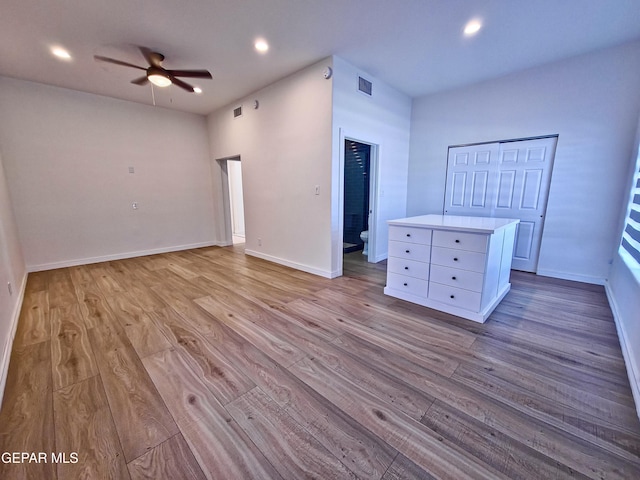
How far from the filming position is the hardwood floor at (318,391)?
1178mm

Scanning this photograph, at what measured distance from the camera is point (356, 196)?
5.41 metres

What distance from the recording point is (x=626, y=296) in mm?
2225

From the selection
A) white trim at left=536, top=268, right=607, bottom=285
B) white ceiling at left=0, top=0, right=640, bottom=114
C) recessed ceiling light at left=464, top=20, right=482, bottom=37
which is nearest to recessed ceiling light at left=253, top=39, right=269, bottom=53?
white ceiling at left=0, top=0, right=640, bottom=114

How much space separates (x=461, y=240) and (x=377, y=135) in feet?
7.44

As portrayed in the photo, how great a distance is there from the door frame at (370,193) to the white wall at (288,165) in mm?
195

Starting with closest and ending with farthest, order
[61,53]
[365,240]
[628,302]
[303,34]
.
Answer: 1. [628,302]
2. [303,34]
3. [61,53]
4. [365,240]

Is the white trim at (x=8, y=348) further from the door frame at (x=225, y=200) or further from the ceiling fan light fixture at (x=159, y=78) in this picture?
the door frame at (x=225, y=200)

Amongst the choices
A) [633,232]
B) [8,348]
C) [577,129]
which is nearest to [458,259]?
[633,232]

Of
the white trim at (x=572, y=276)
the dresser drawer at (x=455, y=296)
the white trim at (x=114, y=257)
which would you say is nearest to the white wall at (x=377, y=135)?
the dresser drawer at (x=455, y=296)

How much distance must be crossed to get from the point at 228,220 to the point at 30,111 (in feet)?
11.0

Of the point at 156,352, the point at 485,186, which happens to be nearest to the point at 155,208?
the point at 156,352

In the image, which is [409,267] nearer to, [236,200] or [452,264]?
[452,264]

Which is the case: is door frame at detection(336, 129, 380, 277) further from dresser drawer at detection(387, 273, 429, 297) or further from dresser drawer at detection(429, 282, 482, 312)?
dresser drawer at detection(429, 282, 482, 312)

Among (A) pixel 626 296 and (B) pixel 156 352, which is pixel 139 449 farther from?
(A) pixel 626 296
